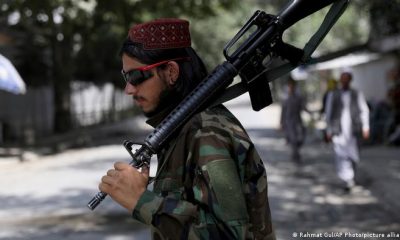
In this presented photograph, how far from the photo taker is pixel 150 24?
6.20 feet

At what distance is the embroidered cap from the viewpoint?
6.16 feet

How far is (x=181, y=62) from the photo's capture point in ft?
6.26

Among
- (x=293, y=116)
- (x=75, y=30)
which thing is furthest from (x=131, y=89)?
(x=75, y=30)

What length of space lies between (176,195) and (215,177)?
0.16m

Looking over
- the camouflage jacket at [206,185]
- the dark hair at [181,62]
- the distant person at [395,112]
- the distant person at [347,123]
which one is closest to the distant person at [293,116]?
the distant person at [347,123]

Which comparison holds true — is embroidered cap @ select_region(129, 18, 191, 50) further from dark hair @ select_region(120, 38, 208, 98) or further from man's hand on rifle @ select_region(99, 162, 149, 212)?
man's hand on rifle @ select_region(99, 162, 149, 212)

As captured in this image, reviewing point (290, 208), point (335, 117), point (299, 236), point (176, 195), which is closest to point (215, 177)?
point (176, 195)

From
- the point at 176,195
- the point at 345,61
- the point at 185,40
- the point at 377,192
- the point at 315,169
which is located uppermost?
the point at 345,61

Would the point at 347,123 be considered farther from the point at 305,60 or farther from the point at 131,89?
the point at 131,89

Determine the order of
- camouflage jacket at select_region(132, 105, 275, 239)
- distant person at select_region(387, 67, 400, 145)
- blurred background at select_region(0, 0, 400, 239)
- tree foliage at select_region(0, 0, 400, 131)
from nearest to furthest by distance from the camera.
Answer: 1. camouflage jacket at select_region(132, 105, 275, 239)
2. blurred background at select_region(0, 0, 400, 239)
3. distant person at select_region(387, 67, 400, 145)
4. tree foliage at select_region(0, 0, 400, 131)

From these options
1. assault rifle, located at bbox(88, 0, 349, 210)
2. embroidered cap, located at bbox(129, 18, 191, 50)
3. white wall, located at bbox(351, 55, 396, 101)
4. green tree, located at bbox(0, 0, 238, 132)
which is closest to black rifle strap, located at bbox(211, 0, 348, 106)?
assault rifle, located at bbox(88, 0, 349, 210)

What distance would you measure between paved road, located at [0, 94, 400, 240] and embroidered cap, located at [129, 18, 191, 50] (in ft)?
14.8

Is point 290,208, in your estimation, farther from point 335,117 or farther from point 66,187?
point 66,187

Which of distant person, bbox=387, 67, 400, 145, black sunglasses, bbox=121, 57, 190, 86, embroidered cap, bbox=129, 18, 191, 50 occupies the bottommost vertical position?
black sunglasses, bbox=121, 57, 190, 86
